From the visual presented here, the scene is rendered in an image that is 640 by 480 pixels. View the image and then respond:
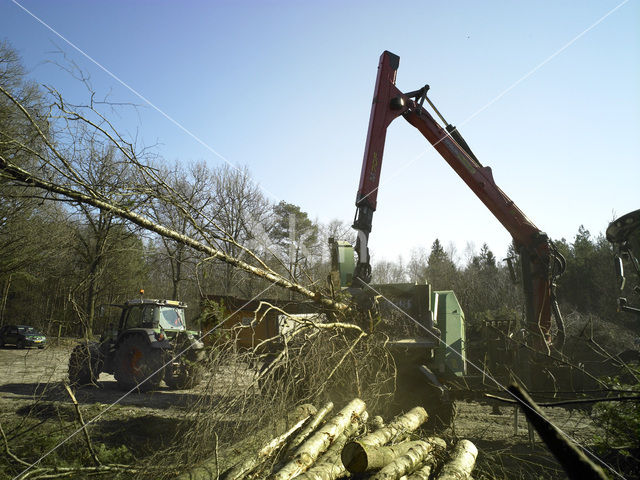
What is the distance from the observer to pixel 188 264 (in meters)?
5.01

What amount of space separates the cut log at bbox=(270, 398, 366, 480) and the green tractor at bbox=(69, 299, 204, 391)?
457 centimetres

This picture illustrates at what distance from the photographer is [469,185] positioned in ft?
27.5

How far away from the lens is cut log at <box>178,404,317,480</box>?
3.44 meters

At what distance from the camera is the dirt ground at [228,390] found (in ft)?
15.4

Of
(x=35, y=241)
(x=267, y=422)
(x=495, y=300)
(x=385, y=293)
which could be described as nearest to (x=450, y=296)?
(x=385, y=293)

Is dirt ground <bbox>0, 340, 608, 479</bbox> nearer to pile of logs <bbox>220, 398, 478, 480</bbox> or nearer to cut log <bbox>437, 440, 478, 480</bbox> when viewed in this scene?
cut log <bbox>437, 440, 478, 480</bbox>

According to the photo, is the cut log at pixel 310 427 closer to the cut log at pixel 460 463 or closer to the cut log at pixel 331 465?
the cut log at pixel 331 465

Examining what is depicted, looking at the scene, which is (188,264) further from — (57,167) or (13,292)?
(13,292)

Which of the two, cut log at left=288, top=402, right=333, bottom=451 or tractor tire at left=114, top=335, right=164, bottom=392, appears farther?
tractor tire at left=114, top=335, right=164, bottom=392

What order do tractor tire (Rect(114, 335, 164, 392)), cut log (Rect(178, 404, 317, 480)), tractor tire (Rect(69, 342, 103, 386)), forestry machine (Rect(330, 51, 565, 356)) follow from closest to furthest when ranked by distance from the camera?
cut log (Rect(178, 404, 317, 480))
tractor tire (Rect(69, 342, 103, 386))
forestry machine (Rect(330, 51, 565, 356))
tractor tire (Rect(114, 335, 164, 392))

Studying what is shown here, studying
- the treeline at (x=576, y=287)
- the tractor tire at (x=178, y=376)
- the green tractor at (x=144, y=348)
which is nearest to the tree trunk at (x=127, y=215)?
the green tractor at (x=144, y=348)

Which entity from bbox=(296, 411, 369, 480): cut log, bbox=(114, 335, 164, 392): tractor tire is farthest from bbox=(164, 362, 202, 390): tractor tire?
bbox=(296, 411, 369, 480): cut log

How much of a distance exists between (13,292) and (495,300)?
25509mm

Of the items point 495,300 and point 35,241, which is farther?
point 495,300
